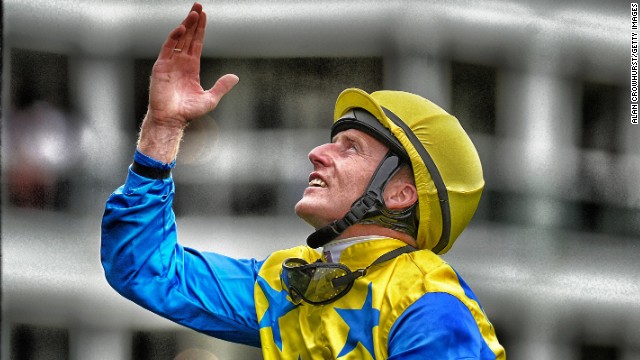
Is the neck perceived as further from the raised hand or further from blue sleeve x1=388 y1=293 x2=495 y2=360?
the raised hand

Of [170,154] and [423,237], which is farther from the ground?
[170,154]

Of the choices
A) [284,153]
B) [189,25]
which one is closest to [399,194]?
[189,25]

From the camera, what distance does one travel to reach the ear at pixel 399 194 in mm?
3197

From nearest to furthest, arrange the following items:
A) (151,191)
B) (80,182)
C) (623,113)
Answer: (151,191) → (80,182) → (623,113)

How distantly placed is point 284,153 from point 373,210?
19.8 feet

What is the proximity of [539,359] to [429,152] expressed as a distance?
6640 millimetres

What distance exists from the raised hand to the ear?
0.67 m

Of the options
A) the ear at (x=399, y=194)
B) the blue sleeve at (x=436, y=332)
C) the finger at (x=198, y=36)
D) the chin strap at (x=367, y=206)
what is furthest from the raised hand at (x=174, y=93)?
the blue sleeve at (x=436, y=332)

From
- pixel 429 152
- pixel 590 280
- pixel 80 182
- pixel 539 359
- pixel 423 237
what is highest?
pixel 429 152

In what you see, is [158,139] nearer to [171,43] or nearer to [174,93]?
[174,93]

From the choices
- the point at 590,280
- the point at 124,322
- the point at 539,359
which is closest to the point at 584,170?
the point at 590,280

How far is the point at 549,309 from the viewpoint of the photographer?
9.46 m

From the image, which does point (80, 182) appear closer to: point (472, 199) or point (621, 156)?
point (621, 156)

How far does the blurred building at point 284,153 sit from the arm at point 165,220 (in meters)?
5.69
